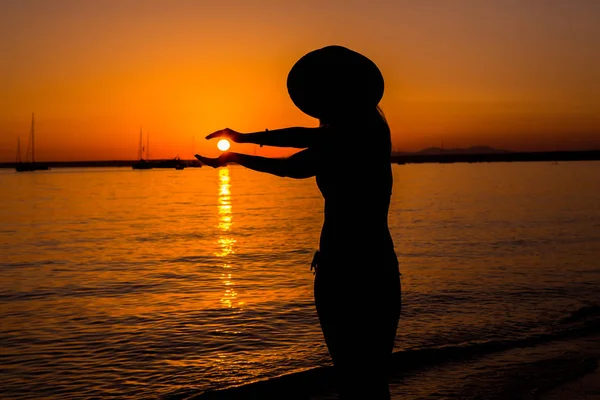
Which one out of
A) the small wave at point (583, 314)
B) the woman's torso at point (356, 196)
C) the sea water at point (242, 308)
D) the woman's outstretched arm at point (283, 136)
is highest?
the woman's outstretched arm at point (283, 136)

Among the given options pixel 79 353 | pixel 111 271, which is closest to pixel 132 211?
pixel 111 271

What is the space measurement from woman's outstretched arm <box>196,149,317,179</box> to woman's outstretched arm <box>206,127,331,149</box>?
0.05m

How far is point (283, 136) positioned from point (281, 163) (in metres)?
0.13

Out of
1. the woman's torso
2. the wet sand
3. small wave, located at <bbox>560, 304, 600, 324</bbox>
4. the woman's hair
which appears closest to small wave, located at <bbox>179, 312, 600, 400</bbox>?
small wave, located at <bbox>560, 304, 600, 324</bbox>

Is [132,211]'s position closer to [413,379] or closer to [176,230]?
[176,230]

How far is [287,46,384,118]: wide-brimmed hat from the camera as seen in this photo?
9.25 feet

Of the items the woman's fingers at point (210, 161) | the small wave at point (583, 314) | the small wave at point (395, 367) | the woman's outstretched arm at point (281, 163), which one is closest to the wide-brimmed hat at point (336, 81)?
the woman's outstretched arm at point (281, 163)

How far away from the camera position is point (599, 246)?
2456 centimetres

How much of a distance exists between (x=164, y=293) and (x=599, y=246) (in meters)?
16.3

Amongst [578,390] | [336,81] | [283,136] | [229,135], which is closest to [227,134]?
[229,135]

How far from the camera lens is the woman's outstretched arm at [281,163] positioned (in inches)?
106

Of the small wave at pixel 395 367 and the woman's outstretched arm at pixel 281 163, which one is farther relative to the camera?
the small wave at pixel 395 367

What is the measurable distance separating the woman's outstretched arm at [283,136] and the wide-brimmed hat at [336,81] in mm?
200

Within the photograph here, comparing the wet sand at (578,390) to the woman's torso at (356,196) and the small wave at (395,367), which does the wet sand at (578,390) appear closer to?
the small wave at (395,367)
